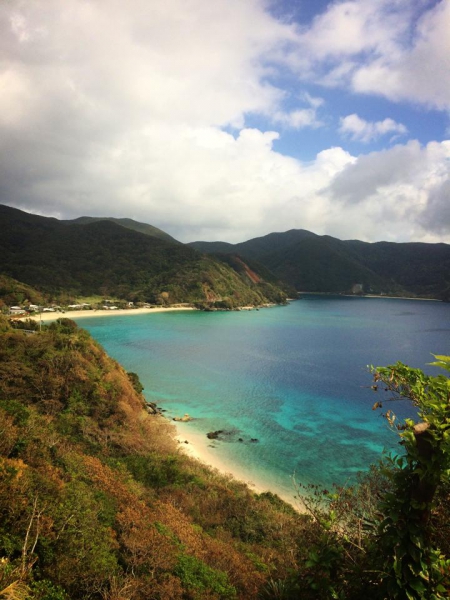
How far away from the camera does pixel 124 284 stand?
141125 mm

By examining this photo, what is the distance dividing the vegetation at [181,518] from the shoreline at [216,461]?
7.49 ft

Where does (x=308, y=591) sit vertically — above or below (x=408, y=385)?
below

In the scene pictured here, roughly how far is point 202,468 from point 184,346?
4739 centimetres

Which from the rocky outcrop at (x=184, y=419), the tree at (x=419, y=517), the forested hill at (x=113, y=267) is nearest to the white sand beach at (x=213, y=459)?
the rocky outcrop at (x=184, y=419)

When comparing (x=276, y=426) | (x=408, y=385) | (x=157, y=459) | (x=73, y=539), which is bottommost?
(x=276, y=426)

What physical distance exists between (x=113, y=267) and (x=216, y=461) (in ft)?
459

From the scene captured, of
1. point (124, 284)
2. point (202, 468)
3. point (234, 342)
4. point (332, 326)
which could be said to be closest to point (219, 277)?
point (124, 284)

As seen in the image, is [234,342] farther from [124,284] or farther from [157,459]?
[124,284]

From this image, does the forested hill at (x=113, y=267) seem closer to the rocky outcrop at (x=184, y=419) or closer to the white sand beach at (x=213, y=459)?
the rocky outcrop at (x=184, y=419)

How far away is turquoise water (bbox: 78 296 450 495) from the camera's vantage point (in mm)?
26397

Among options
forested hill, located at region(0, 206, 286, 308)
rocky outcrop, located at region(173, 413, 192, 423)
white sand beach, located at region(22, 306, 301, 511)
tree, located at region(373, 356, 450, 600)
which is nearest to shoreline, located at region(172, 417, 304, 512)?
white sand beach, located at region(22, 306, 301, 511)

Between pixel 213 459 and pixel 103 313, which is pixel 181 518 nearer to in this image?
pixel 213 459

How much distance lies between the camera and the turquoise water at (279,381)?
26397mm

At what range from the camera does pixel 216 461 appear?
2431 cm
